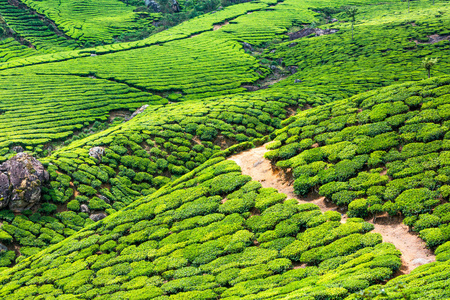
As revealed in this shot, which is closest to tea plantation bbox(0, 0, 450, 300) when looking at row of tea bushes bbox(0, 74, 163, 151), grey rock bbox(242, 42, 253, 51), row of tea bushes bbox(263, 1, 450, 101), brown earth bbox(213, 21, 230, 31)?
row of tea bushes bbox(0, 74, 163, 151)

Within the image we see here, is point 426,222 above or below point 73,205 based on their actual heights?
above

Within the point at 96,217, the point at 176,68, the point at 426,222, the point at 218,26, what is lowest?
the point at 96,217

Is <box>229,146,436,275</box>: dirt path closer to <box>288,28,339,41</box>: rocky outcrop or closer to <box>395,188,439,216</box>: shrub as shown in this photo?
<box>395,188,439,216</box>: shrub

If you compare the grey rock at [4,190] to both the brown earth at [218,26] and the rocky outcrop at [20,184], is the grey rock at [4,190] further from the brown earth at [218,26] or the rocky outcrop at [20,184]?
the brown earth at [218,26]

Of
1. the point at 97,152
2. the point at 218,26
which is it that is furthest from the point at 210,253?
the point at 218,26

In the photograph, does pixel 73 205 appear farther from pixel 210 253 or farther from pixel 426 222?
pixel 426 222

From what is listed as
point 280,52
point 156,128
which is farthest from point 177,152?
point 280,52
